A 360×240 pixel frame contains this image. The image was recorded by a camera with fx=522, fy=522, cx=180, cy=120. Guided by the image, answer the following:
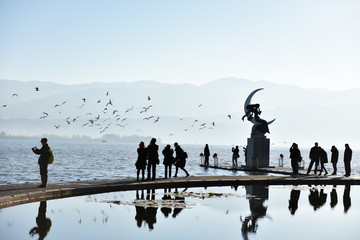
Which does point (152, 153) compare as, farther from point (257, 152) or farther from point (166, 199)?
point (257, 152)

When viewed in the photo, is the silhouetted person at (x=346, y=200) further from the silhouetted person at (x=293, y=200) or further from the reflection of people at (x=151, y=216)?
the reflection of people at (x=151, y=216)

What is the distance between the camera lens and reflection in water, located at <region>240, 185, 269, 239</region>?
37.2ft

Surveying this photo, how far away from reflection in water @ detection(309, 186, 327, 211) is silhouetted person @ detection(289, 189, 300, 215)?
18.7 inches

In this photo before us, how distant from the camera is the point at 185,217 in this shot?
42.2ft

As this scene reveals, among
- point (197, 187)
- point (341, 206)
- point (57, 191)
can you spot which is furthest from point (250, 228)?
point (197, 187)

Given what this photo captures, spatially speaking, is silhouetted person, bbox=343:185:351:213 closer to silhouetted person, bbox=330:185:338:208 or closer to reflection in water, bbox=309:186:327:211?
silhouetted person, bbox=330:185:338:208

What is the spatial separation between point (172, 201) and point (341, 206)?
5.18m

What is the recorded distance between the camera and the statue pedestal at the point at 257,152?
128ft

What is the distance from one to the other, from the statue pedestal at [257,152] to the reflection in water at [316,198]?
1695 centimetres

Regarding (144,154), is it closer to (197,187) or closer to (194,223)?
(197,187)

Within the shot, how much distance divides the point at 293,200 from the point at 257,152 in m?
22.1

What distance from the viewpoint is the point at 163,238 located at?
32.9ft

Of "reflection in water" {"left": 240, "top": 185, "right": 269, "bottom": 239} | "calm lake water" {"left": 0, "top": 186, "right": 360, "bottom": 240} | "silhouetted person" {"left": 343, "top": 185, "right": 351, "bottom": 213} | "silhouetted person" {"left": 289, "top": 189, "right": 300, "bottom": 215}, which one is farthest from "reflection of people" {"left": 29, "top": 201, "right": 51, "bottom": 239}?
"silhouetted person" {"left": 343, "top": 185, "right": 351, "bottom": 213}

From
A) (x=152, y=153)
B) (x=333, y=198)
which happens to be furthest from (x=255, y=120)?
(x=333, y=198)
